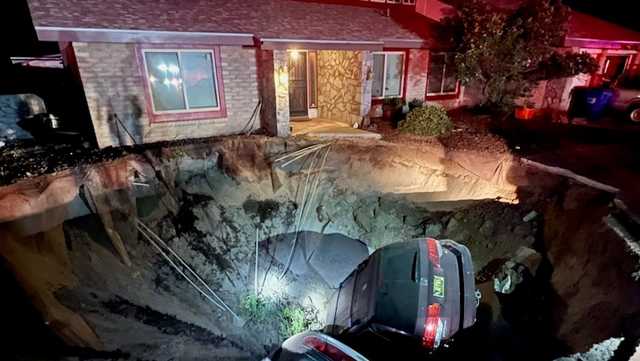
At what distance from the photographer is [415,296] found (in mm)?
4215

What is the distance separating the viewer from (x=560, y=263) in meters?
5.40

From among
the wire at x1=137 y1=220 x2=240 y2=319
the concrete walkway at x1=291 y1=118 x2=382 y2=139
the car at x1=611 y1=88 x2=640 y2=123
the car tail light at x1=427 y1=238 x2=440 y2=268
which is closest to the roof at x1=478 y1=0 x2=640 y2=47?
the car at x1=611 y1=88 x2=640 y2=123

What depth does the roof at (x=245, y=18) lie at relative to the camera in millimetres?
7723

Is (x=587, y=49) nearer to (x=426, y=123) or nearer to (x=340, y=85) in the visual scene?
(x=426, y=123)

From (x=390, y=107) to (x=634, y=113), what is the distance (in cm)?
801

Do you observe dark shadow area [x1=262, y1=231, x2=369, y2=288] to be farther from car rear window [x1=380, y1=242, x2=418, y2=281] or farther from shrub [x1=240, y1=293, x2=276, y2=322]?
car rear window [x1=380, y1=242, x2=418, y2=281]

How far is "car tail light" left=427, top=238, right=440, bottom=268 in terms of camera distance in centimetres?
458

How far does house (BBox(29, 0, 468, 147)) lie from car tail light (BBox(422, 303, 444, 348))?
294 inches

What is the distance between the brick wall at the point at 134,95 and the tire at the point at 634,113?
12550 millimetres

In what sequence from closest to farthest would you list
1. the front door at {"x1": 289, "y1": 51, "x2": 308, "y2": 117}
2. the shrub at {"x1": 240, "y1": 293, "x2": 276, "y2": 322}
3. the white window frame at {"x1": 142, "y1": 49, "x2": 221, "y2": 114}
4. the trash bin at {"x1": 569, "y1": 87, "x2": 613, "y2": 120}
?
the shrub at {"x1": 240, "y1": 293, "x2": 276, "y2": 322} → the white window frame at {"x1": 142, "y1": 49, "x2": 221, "y2": 114} → the trash bin at {"x1": 569, "y1": 87, "x2": 613, "y2": 120} → the front door at {"x1": 289, "y1": 51, "x2": 308, "y2": 117}

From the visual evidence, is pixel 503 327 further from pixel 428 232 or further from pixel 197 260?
pixel 197 260

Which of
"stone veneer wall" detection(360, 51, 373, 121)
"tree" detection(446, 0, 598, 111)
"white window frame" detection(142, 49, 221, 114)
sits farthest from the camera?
"stone veneer wall" detection(360, 51, 373, 121)

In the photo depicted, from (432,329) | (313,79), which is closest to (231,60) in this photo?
(313,79)

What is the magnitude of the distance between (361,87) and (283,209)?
5.49 metres
